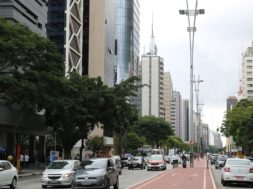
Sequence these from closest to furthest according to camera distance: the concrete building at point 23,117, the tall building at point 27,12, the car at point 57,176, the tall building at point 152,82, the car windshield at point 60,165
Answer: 1. the car at point 57,176
2. the car windshield at point 60,165
3. the concrete building at point 23,117
4. the tall building at point 27,12
5. the tall building at point 152,82

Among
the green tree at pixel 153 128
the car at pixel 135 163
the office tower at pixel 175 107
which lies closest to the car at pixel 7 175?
the car at pixel 135 163

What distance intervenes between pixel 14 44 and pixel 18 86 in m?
3.63

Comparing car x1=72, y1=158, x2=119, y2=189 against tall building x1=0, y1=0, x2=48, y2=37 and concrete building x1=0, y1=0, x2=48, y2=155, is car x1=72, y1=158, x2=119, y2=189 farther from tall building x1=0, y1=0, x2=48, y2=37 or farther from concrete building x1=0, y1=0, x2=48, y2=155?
tall building x1=0, y1=0, x2=48, y2=37

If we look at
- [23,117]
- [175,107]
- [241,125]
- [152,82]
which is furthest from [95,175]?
[175,107]

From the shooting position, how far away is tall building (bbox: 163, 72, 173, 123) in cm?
16562

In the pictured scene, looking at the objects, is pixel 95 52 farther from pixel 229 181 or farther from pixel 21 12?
pixel 229 181

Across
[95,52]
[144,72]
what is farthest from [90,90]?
[144,72]

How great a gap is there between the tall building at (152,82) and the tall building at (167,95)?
3.65 m

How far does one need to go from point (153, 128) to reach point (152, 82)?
113 ft

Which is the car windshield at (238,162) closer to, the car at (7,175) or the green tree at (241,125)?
the car at (7,175)

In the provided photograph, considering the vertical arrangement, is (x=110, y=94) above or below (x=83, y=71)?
below

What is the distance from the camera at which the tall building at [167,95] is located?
165625 mm

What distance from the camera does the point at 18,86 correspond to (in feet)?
136

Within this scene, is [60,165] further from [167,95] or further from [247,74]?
[247,74]
